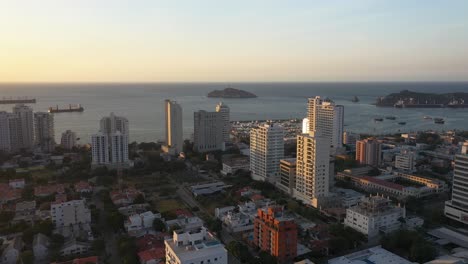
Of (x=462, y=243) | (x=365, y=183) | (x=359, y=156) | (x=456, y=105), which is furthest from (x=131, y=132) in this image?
(x=456, y=105)

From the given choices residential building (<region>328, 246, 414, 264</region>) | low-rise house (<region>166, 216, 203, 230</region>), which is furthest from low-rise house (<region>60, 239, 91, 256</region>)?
residential building (<region>328, 246, 414, 264</region>)

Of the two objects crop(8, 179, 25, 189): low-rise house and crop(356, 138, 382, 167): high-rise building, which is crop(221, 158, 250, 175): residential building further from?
crop(8, 179, 25, 189): low-rise house

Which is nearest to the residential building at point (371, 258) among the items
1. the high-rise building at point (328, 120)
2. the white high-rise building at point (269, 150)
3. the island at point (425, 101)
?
the white high-rise building at point (269, 150)

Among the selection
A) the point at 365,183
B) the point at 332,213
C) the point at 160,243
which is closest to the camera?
the point at 160,243

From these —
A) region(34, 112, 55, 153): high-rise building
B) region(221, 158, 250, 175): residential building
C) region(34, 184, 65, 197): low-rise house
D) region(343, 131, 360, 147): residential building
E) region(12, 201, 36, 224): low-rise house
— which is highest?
region(34, 112, 55, 153): high-rise building

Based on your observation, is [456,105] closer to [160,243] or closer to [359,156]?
[359,156]
